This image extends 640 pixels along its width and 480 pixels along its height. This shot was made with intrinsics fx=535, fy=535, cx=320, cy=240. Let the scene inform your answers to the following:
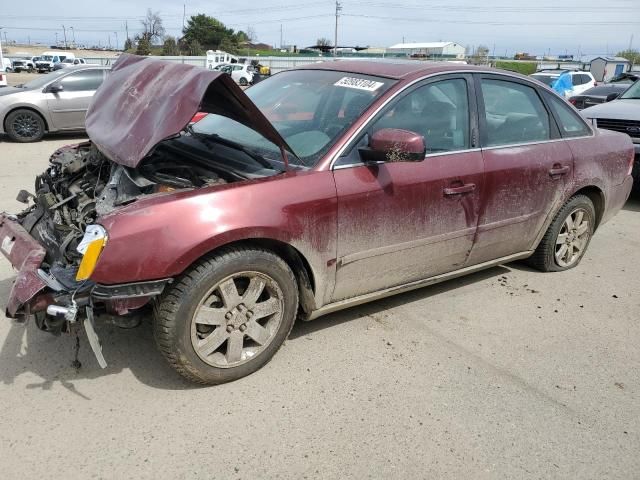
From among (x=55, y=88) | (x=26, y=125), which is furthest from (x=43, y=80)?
(x=26, y=125)

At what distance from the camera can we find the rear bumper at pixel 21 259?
2.51 metres

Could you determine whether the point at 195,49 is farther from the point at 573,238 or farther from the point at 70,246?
the point at 70,246

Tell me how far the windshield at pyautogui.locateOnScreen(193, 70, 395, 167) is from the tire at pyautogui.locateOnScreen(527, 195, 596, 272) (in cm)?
206

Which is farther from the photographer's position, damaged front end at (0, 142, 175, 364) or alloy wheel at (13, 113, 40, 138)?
alloy wheel at (13, 113, 40, 138)

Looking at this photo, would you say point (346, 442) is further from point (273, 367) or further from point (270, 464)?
point (273, 367)

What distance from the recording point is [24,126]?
33.0ft

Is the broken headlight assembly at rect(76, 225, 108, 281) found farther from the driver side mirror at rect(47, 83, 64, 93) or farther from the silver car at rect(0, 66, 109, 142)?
the driver side mirror at rect(47, 83, 64, 93)

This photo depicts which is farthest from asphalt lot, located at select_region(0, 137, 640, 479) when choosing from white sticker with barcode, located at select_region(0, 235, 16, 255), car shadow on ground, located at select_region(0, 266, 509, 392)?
white sticker with barcode, located at select_region(0, 235, 16, 255)

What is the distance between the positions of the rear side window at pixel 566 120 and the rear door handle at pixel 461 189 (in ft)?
4.03

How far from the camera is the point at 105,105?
3494mm

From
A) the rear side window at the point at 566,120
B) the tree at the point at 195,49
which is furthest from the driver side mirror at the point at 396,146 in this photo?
the tree at the point at 195,49

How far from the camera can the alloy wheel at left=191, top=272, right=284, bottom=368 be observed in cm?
277

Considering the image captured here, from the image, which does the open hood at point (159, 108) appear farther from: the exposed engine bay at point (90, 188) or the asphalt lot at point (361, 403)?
the asphalt lot at point (361, 403)

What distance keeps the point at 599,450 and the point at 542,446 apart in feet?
0.89
